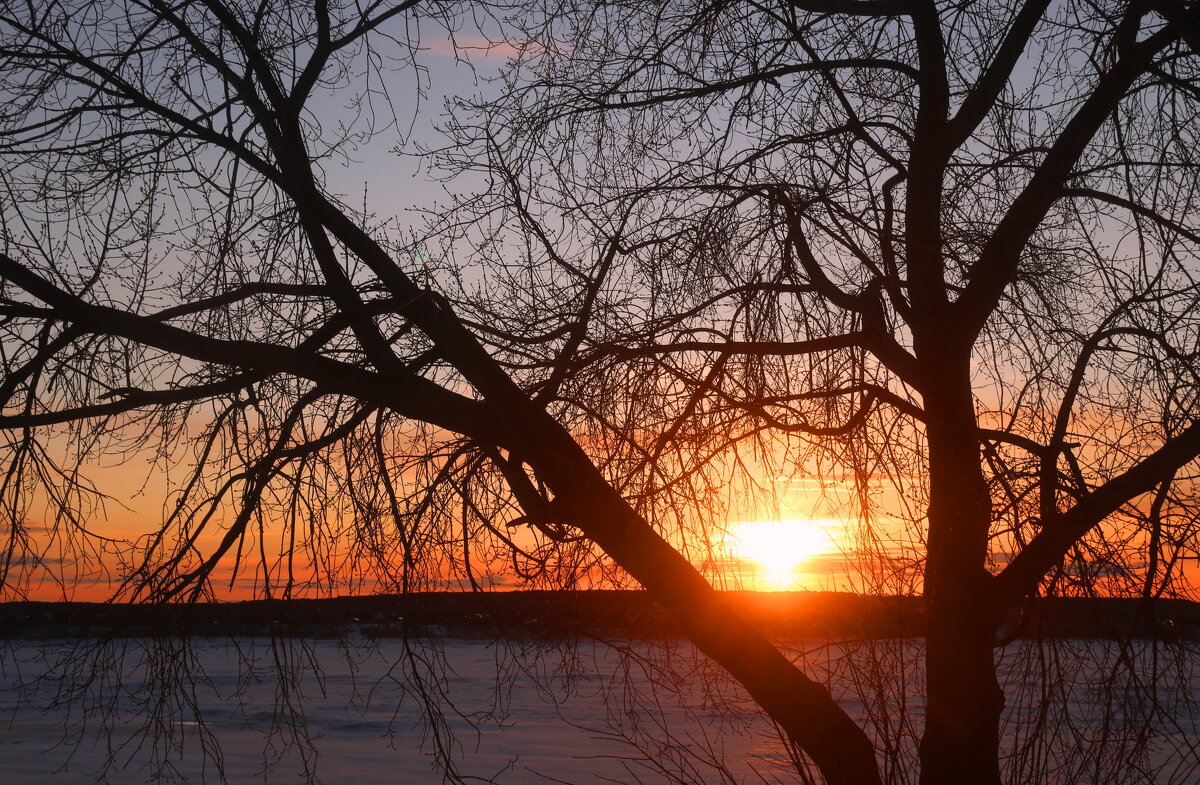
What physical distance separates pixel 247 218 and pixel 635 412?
1660mm

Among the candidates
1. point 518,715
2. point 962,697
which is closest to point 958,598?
point 962,697

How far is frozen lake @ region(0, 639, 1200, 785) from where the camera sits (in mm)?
3660

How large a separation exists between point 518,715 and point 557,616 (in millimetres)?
10784

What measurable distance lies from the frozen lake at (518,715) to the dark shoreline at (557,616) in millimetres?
88

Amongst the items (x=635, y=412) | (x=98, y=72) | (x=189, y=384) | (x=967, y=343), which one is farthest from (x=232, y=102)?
(x=967, y=343)

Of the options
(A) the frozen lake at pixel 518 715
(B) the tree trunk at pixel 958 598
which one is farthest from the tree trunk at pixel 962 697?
(A) the frozen lake at pixel 518 715

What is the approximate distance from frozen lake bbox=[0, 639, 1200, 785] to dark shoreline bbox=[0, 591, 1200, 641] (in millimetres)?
88

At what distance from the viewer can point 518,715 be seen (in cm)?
1405

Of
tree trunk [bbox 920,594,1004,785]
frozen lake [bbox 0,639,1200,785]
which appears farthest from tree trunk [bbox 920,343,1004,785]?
frozen lake [bbox 0,639,1200,785]

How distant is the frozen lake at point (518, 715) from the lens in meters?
3.66

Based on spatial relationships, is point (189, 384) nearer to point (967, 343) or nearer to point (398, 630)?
point (398, 630)

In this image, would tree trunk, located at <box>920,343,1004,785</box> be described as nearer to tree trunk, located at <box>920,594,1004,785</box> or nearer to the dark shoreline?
tree trunk, located at <box>920,594,1004,785</box>

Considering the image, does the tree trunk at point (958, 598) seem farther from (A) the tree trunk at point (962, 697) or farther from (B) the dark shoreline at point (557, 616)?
(B) the dark shoreline at point (557, 616)

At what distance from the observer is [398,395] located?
12.0 ft
